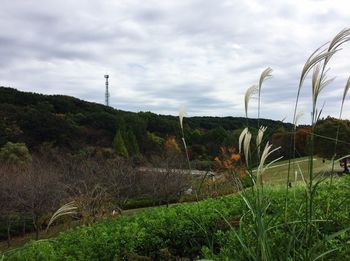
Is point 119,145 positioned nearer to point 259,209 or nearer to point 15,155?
point 15,155

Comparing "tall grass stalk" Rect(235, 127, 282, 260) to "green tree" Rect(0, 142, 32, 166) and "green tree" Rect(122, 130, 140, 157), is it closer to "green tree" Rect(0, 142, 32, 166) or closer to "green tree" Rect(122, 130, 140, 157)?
"green tree" Rect(0, 142, 32, 166)

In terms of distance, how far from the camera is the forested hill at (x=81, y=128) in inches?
1427

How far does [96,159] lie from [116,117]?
17653mm

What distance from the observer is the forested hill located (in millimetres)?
36250

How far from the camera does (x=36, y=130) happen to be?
37.1 meters

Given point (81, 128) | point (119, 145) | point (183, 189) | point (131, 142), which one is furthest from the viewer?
point (81, 128)

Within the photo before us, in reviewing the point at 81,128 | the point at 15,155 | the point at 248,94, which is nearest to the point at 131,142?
the point at 81,128

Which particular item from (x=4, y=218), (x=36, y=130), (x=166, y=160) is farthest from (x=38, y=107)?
(x=4, y=218)

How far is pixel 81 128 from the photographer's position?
39969mm

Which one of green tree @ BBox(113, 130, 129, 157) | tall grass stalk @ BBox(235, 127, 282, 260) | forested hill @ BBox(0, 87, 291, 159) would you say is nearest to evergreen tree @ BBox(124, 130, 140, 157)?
forested hill @ BBox(0, 87, 291, 159)

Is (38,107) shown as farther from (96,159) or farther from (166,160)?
(166,160)

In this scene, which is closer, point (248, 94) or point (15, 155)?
point (248, 94)

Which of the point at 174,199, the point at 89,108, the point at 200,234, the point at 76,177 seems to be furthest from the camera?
the point at 89,108

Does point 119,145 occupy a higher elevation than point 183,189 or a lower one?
higher
